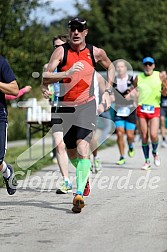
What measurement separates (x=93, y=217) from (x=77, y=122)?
4.15 ft

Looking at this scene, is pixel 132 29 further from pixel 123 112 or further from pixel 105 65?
pixel 105 65

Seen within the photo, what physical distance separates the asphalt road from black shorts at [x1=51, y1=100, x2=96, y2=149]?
0.77m

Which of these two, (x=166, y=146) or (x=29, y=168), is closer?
(x=29, y=168)

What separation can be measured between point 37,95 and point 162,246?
82.7 feet

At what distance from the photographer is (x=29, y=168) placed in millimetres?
13938

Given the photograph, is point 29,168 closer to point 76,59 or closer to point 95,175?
point 95,175

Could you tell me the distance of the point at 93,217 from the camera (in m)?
8.11

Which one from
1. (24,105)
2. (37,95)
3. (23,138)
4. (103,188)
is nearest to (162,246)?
(103,188)

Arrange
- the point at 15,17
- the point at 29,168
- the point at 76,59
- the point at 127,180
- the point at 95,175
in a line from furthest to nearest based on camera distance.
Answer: the point at 15,17 < the point at 29,168 < the point at 95,175 < the point at 127,180 < the point at 76,59

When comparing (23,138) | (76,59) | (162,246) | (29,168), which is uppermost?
(76,59)

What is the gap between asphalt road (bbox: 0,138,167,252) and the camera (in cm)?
664

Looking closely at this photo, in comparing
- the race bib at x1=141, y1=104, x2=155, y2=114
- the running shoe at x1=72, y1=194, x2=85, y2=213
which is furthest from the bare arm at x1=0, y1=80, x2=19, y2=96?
the race bib at x1=141, y1=104, x2=155, y2=114

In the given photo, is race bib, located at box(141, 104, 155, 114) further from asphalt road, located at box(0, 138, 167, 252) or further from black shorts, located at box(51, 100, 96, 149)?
black shorts, located at box(51, 100, 96, 149)

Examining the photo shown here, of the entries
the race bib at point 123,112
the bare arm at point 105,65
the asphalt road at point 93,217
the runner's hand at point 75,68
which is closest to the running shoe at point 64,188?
the asphalt road at point 93,217
